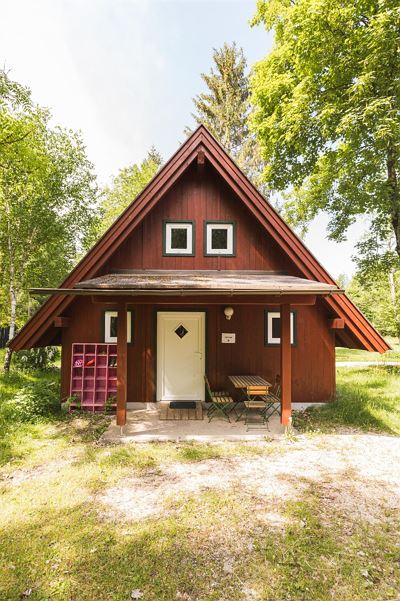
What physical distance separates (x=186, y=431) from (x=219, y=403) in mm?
1037

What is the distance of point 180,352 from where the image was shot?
818 cm

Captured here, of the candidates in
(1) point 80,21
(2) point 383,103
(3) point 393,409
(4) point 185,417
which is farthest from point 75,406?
(2) point 383,103

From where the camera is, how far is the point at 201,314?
8.19 m

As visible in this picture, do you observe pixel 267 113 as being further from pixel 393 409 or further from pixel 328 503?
pixel 328 503

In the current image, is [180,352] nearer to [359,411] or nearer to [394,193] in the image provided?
[359,411]

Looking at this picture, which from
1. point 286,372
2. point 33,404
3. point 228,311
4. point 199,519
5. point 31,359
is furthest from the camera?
point 31,359

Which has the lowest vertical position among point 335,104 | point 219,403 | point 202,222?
point 219,403

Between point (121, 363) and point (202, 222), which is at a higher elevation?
point (202, 222)

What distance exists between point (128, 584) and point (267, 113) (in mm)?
14837

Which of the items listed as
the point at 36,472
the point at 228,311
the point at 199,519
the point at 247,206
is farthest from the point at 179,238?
the point at 199,519

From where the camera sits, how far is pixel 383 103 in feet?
31.2

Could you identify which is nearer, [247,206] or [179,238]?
[247,206]

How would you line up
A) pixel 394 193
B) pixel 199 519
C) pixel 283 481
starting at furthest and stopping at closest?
pixel 394 193 < pixel 283 481 < pixel 199 519

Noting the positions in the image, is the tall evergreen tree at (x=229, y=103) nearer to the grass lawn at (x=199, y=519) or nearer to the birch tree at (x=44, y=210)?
the birch tree at (x=44, y=210)
